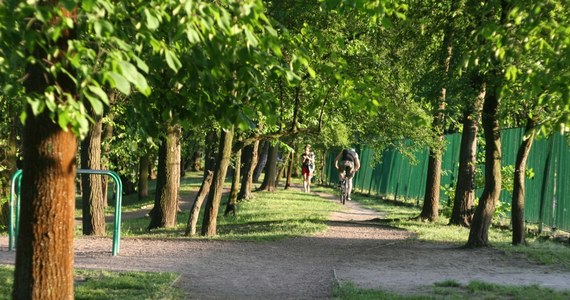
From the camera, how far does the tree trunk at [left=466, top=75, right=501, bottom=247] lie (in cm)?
1320

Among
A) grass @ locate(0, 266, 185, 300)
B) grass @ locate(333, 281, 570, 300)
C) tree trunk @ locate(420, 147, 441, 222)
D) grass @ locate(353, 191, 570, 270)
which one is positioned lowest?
grass @ locate(0, 266, 185, 300)

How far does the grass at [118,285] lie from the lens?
8242 mm

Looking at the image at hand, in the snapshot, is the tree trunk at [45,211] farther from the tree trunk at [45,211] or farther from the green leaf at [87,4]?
the green leaf at [87,4]

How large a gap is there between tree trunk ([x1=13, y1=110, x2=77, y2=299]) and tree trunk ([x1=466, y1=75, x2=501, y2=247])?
8448 millimetres

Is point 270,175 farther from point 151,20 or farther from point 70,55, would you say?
point 151,20

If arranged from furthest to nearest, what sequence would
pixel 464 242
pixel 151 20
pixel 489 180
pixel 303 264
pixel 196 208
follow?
pixel 196 208 → pixel 464 242 → pixel 489 180 → pixel 303 264 → pixel 151 20

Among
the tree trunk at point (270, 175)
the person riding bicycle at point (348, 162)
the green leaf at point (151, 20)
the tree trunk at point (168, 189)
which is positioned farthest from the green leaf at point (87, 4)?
the tree trunk at point (270, 175)

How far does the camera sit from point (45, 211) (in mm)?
6117

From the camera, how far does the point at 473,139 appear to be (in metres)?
17.8

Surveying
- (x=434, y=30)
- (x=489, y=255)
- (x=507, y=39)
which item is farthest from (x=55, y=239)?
(x=434, y=30)

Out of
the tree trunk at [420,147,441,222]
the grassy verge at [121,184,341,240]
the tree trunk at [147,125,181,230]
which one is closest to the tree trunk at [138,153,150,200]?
the grassy verge at [121,184,341,240]

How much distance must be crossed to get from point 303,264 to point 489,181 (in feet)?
12.1

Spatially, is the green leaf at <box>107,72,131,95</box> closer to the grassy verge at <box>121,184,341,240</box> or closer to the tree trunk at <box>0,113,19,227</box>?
the grassy verge at <box>121,184,341,240</box>

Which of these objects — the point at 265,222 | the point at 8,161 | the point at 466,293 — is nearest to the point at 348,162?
the point at 265,222
